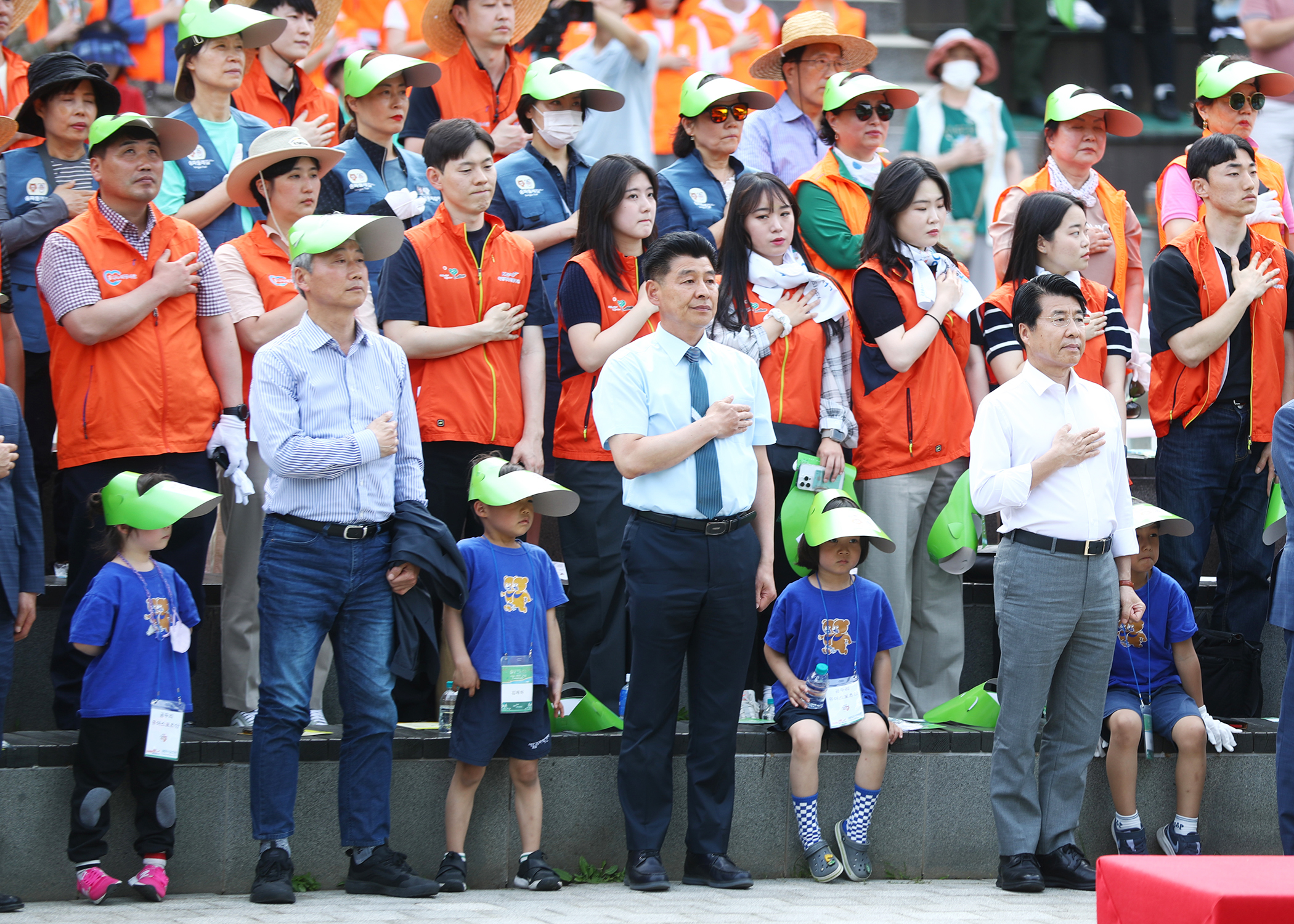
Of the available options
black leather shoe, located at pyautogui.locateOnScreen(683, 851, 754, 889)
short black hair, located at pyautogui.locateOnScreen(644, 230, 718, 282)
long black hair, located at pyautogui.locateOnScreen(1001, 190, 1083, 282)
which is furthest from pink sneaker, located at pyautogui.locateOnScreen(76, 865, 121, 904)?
long black hair, located at pyautogui.locateOnScreen(1001, 190, 1083, 282)

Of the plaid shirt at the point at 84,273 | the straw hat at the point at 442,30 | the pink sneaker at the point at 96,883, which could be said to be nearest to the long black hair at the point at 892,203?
the straw hat at the point at 442,30

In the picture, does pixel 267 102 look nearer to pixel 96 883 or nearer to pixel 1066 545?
pixel 96 883

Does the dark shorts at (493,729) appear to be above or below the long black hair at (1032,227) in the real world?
below

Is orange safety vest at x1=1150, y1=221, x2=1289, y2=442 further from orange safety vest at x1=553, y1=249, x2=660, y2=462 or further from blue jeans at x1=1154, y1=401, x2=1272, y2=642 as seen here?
orange safety vest at x1=553, y1=249, x2=660, y2=462

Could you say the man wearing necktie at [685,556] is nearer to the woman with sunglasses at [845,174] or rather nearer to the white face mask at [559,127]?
the woman with sunglasses at [845,174]

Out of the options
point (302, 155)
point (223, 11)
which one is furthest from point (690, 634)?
point (223, 11)

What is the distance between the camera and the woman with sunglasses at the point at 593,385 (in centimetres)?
616

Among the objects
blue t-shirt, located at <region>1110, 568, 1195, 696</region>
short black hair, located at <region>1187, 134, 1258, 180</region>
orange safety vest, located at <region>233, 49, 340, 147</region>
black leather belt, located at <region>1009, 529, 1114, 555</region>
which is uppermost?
orange safety vest, located at <region>233, 49, 340, 147</region>

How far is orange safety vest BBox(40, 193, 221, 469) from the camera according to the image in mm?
5555

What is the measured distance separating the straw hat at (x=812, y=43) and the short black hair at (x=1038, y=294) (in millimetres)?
2485

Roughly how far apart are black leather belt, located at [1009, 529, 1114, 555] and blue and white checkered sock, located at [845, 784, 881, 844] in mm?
1033

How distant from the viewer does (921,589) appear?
20.9ft

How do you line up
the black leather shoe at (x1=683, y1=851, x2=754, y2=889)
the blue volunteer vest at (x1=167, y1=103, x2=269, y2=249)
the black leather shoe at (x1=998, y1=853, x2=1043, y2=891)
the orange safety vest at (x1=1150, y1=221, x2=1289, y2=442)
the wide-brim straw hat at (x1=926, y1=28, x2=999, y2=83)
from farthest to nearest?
the wide-brim straw hat at (x1=926, y1=28, x2=999, y2=83) → the orange safety vest at (x1=1150, y1=221, x2=1289, y2=442) → the blue volunteer vest at (x1=167, y1=103, x2=269, y2=249) → the black leather shoe at (x1=998, y1=853, x2=1043, y2=891) → the black leather shoe at (x1=683, y1=851, x2=754, y2=889)

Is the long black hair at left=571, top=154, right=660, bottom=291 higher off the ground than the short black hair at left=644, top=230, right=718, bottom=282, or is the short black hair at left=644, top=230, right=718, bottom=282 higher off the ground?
the long black hair at left=571, top=154, right=660, bottom=291
